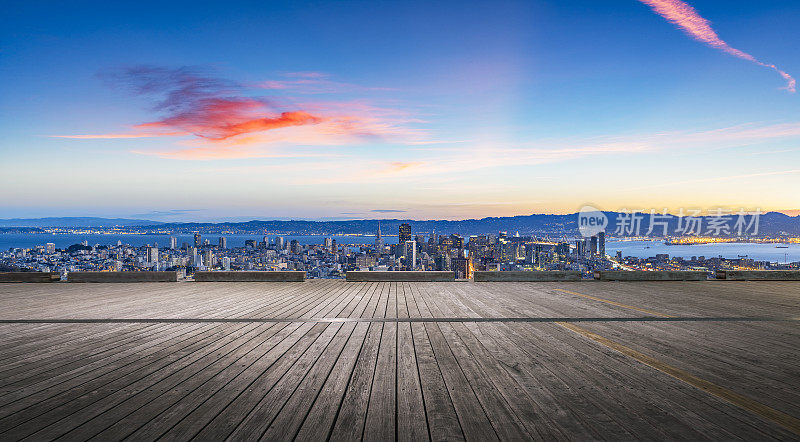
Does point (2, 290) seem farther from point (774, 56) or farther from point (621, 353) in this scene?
point (774, 56)

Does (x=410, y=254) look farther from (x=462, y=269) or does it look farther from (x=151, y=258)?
(x=151, y=258)

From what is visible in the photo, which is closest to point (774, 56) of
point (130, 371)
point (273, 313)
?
point (273, 313)

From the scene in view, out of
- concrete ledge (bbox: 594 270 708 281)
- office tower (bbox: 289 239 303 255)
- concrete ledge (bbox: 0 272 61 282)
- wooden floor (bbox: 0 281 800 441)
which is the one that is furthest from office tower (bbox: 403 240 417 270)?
concrete ledge (bbox: 0 272 61 282)

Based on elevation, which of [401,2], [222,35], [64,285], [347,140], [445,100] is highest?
[401,2]

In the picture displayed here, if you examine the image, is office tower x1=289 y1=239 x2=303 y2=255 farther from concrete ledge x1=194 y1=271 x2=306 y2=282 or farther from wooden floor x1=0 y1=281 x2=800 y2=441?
wooden floor x1=0 y1=281 x2=800 y2=441

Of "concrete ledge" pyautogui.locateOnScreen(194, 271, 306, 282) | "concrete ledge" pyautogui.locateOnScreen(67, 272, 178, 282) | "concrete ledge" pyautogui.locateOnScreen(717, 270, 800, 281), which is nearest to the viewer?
"concrete ledge" pyautogui.locateOnScreen(67, 272, 178, 282)

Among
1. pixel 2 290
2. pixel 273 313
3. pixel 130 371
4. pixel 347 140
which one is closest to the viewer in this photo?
pixel 130 371

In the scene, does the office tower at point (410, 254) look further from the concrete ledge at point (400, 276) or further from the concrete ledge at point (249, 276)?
the concrete ledge at point (249, 276)
